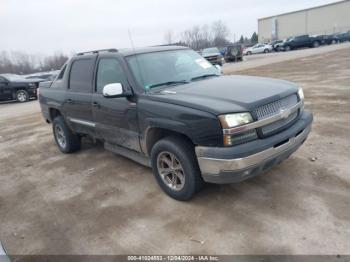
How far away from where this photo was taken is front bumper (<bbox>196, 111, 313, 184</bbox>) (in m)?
3.12

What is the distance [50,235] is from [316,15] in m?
85.6

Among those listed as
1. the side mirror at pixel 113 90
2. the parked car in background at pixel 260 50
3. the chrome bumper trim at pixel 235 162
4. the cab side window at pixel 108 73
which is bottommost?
the parked car in background at pixel 260 50

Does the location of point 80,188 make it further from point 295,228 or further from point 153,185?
point 295,228

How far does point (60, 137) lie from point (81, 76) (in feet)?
5.76

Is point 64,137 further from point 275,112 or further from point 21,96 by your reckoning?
point 21,96

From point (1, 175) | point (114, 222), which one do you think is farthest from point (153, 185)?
point (1, 175)

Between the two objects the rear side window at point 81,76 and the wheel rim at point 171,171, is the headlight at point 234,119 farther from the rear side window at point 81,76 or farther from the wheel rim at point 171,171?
the rear side window at point 81,76

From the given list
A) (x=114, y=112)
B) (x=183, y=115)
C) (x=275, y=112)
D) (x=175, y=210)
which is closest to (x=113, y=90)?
(x=114, y=112)

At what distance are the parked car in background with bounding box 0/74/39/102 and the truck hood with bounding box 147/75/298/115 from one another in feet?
53.3

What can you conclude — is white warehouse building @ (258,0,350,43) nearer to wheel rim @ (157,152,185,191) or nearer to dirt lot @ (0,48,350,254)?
dirt lot @ (0,48,350,254)

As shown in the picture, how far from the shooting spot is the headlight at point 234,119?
3104mm

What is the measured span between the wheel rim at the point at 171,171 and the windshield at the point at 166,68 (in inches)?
36.7

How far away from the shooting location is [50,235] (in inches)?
138

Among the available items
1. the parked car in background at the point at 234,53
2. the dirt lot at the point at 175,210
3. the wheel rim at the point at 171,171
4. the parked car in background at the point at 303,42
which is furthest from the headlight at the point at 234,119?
the parked car in background at the point at 303,42
